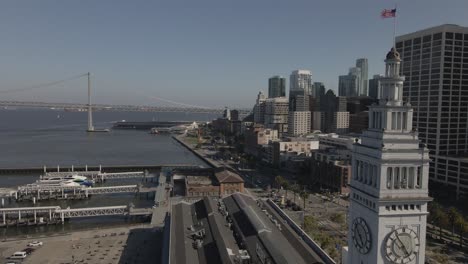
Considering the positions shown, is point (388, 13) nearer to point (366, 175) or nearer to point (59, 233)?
point (366, 175)

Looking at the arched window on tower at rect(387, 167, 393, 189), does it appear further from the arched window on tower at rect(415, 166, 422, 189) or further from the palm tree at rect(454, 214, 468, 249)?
the palm tree at rect(454, 214, 468, 249)

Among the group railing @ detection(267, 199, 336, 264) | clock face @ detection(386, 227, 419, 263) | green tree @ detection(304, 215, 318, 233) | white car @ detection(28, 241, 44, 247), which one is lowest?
white car @ detection(28, 241, 44, 247)

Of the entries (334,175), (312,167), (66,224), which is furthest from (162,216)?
(312,167)

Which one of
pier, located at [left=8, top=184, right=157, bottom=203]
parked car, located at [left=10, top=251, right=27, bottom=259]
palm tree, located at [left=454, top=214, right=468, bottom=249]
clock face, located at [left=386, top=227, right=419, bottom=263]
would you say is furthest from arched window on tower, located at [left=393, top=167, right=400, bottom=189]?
pier, located at [left=8, top=184, right=157, bottom=203]

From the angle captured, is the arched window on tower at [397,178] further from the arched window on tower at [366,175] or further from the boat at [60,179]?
the boat at [60,179]

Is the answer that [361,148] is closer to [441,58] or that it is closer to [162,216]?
[162,216]

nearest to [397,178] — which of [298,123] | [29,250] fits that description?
[29,250]
